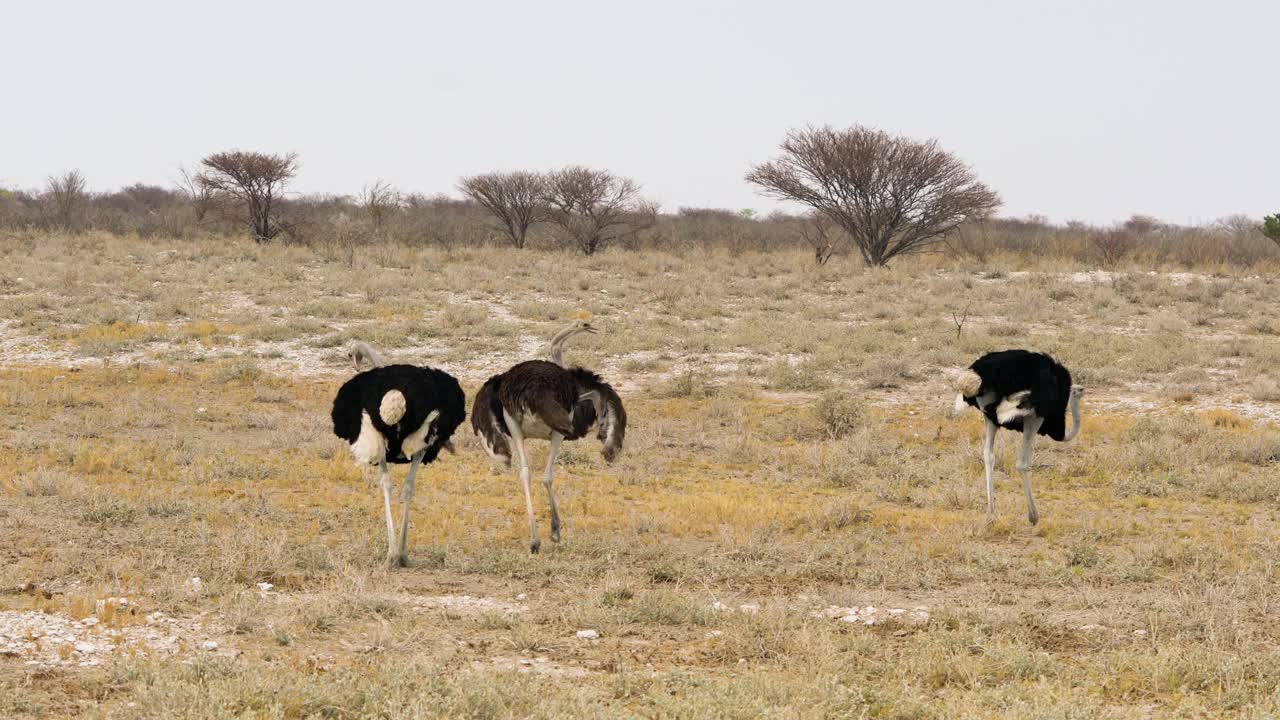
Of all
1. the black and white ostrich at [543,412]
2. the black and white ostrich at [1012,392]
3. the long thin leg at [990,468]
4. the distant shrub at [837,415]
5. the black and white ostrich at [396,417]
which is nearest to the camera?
the black and white ostrich at [396,417]

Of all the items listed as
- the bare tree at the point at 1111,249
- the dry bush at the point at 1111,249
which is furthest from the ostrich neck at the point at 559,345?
the bare tree at the point at 1111,249

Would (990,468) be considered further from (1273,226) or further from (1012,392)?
(1273,226)

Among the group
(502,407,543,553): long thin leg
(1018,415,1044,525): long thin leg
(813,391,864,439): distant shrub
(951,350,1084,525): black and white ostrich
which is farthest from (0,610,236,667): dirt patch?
(813,391,864,439): distant shrub

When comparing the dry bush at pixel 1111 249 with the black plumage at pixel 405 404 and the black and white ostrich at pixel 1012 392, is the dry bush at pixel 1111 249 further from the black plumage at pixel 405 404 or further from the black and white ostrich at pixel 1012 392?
the black plumage at pixel 405 404

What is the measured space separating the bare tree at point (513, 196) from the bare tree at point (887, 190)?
33.9ft

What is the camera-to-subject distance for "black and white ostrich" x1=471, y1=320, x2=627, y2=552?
27.9ft

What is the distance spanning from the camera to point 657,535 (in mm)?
9531

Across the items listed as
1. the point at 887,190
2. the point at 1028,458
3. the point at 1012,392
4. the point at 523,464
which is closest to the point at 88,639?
the point at 523,464

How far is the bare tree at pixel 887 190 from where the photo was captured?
112ft

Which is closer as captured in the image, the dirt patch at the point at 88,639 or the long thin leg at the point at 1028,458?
the dirt patch at the point at 88,639

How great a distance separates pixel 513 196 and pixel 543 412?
1367 inches

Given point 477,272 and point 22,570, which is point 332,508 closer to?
point 22,570

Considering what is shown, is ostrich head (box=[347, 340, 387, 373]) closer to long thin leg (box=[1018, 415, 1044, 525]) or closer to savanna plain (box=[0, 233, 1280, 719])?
savanna plain (box=[0, 233, 1280, 719])

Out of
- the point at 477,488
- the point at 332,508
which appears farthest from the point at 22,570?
the point at 477,488
